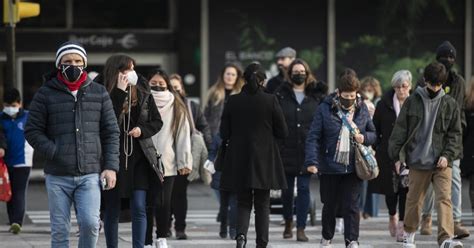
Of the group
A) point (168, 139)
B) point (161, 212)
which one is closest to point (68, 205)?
point (161, 212)

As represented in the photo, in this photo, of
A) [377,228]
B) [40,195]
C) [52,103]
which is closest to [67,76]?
[52,103]

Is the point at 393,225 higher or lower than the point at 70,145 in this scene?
lower

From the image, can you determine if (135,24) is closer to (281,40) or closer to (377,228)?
(281,40)

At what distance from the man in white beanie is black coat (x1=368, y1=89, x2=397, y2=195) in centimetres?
507

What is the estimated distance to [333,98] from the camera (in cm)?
1232

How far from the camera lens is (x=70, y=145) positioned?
30.6 ft

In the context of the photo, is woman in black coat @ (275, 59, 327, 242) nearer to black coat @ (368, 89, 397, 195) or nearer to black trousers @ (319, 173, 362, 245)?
black coat @ (368, 89, 397, 195)

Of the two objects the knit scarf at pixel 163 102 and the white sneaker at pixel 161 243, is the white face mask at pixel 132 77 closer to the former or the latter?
the knit scarf at pixel 163 102

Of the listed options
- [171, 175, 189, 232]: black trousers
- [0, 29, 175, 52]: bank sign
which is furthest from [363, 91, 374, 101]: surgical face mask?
[0, 29, 175, 52]: bank sign

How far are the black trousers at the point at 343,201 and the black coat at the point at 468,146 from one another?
2.28 metres

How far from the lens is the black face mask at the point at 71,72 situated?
370 inches

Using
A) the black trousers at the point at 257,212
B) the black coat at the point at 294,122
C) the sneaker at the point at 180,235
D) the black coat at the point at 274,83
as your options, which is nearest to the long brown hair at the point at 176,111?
the black trousers at the point at 257,212

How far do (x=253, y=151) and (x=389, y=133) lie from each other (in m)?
2.46

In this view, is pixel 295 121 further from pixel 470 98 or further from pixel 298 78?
pixel 470 98
